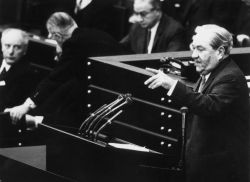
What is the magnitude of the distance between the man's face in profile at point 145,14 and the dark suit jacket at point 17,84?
98cm

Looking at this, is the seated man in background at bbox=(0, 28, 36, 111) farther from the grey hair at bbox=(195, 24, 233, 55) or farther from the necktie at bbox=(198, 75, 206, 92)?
the grey hair at bbox=(195, 24, 233, 55)

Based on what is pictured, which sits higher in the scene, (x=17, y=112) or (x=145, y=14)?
(x=145, y=14)

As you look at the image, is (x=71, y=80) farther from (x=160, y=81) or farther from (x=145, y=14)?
(x=160, y=81)

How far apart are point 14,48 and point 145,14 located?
3.60 feet

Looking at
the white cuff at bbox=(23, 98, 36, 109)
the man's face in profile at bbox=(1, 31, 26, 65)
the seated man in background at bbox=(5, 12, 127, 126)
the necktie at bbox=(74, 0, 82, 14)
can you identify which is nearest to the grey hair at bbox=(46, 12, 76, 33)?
the seated man in background at bbox=(5, 12, 127, 126)

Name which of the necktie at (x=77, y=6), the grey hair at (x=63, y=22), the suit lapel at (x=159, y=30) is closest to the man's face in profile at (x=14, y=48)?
the grey hair at (x=63, y=22)

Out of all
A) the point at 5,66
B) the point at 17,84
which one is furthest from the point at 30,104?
the point at 5,66

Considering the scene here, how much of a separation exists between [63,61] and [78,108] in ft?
1.22

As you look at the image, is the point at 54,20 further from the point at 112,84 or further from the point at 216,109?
the point at 216,109

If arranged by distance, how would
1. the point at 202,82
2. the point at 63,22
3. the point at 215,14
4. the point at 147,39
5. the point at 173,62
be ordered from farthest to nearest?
the point at 215,14 → the point at 147,39 → the point at 63,22 → the point at 173,62 → the point at 202,82

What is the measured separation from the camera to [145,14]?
22.4 ft

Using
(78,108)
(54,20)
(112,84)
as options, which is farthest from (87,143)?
(54,20)

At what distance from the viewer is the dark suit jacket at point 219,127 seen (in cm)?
482

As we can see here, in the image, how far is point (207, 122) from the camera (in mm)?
4938
